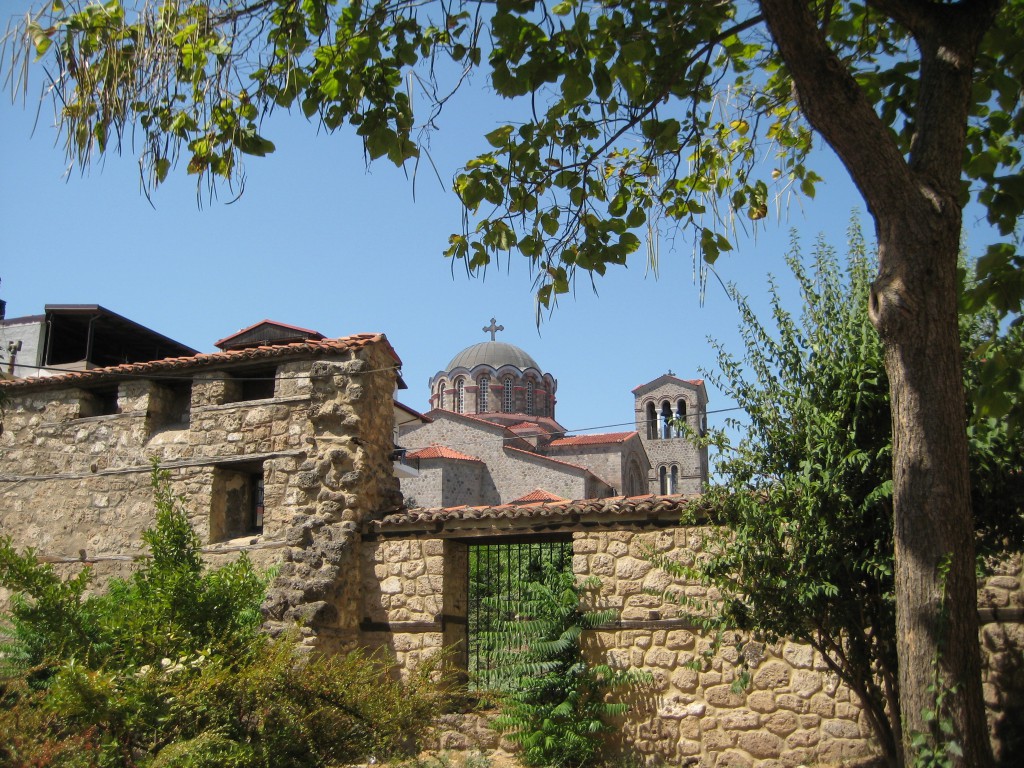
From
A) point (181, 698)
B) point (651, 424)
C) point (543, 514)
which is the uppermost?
point (651, 424)

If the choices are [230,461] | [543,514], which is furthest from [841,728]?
[230,461]

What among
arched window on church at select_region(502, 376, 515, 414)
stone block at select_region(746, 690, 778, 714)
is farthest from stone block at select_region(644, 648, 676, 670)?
arched window on church at select_region(502, 376, 515, 414)

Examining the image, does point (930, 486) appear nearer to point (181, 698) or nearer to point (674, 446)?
point (181, 698)

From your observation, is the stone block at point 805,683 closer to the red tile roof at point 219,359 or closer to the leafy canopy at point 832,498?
the leafy canopy at point 832,498

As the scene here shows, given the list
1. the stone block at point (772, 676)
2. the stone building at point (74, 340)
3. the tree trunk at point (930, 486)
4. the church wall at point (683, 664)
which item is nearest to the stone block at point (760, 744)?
the church wall at point (683, 664)

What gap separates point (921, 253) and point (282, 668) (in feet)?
13.0

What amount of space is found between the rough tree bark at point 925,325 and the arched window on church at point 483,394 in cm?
3774

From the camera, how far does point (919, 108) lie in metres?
4.18

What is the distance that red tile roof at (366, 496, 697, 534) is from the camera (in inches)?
351

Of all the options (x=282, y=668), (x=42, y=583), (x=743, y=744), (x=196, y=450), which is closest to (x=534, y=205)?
(x=282, y=668)

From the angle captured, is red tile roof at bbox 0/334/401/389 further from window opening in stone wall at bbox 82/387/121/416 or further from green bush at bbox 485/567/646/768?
green bush at bbox 485/567/646/768

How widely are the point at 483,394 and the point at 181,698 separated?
37.0m

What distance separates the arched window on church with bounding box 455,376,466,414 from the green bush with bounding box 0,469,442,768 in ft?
117

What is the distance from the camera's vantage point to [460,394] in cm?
4231
